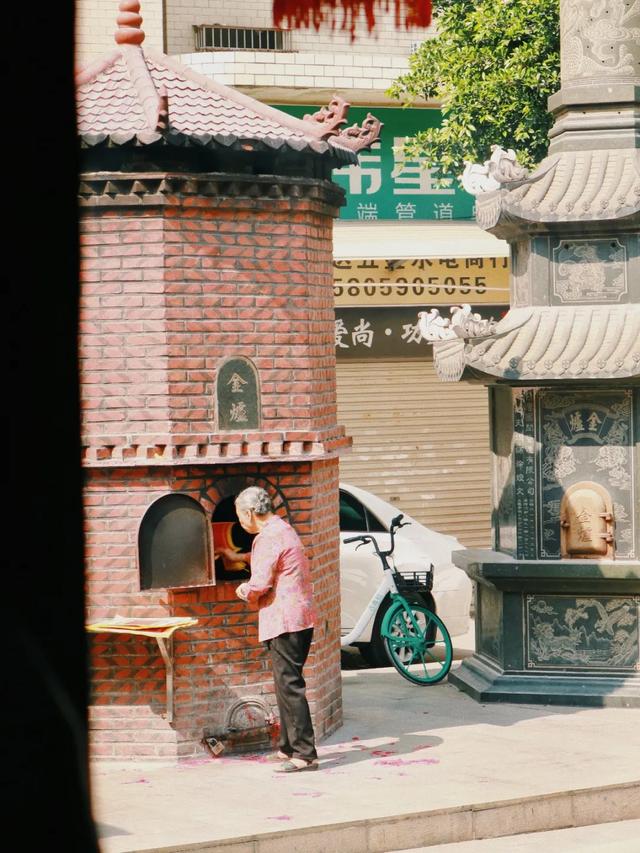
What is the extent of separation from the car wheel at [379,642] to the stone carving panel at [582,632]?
6.35 feet

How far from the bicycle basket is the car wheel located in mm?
199

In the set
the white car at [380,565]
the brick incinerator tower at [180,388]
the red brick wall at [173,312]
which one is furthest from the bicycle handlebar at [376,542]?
the red brick wall at [173,312]

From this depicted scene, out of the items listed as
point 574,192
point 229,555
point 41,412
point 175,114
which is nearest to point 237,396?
point 229,555

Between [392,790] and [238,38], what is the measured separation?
13718 millimetres

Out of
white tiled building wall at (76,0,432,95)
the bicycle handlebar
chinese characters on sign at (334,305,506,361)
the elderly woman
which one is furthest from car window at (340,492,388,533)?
white tiled building wall at (76,0,432,95)

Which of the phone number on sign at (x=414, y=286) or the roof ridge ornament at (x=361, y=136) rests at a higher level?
the roof ridge ornament at (x=361, y=136)

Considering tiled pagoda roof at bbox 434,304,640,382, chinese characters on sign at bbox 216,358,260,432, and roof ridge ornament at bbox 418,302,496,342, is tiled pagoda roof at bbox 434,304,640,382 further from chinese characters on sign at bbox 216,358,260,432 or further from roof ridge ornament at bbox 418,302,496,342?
chinese characters on sign at bbox 216,358,260,432

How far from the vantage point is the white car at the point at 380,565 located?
12.6 metres

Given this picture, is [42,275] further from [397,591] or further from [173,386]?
[397,591]

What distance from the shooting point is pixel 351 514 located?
1304cm

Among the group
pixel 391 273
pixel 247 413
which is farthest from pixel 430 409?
pixel 247 413

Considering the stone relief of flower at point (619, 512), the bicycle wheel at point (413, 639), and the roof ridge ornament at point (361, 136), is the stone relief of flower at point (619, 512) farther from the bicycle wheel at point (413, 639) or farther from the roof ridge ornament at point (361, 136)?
the roof ridge ornament at point (361, 136)

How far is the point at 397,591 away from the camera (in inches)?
459

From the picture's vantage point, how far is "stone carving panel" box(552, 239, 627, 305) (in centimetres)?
1029
